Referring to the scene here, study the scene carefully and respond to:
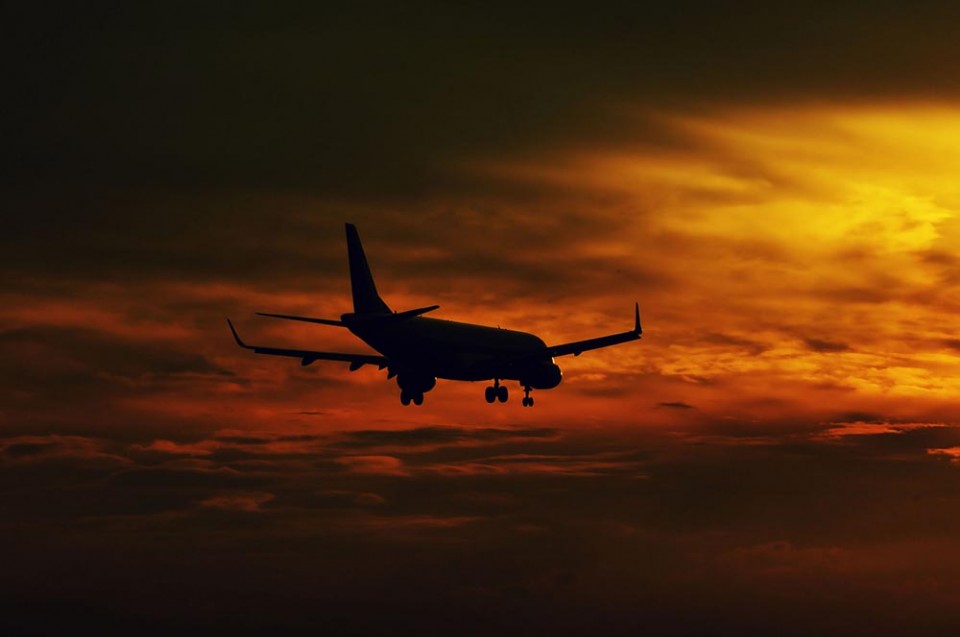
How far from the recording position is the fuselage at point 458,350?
245 ft

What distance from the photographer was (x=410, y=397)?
78188 millimetres

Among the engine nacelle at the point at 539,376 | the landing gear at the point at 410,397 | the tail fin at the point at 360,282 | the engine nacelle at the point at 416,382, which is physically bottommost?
the landing gear at the point at 410,397

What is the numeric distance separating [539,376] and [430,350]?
999cm

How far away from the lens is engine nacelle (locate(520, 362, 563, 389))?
270ft

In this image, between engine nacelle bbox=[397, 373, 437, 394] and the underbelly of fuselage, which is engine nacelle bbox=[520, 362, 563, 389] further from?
engine nacelle bbox=[397, 373, 437, 394]

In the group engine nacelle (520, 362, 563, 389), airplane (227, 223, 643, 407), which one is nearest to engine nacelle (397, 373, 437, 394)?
airplane (227, 223, 643, 407)

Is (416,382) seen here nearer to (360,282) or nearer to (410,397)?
(410,397)

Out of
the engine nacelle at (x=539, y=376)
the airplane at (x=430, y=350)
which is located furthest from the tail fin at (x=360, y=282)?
the engine nacelle at (x=539, y=376)

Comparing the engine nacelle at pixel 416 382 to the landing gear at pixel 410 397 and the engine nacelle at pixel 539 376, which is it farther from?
the engine nacelle at pixel 539 376

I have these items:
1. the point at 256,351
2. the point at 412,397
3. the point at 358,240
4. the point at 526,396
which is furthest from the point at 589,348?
the point at 256,351

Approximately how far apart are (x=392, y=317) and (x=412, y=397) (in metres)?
8.69

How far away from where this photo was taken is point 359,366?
7750 centimetres

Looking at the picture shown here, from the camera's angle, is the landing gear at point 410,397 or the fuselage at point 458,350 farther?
the landing gear at point 410,397

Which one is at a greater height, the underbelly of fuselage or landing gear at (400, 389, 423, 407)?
the underbelly of fuselage
